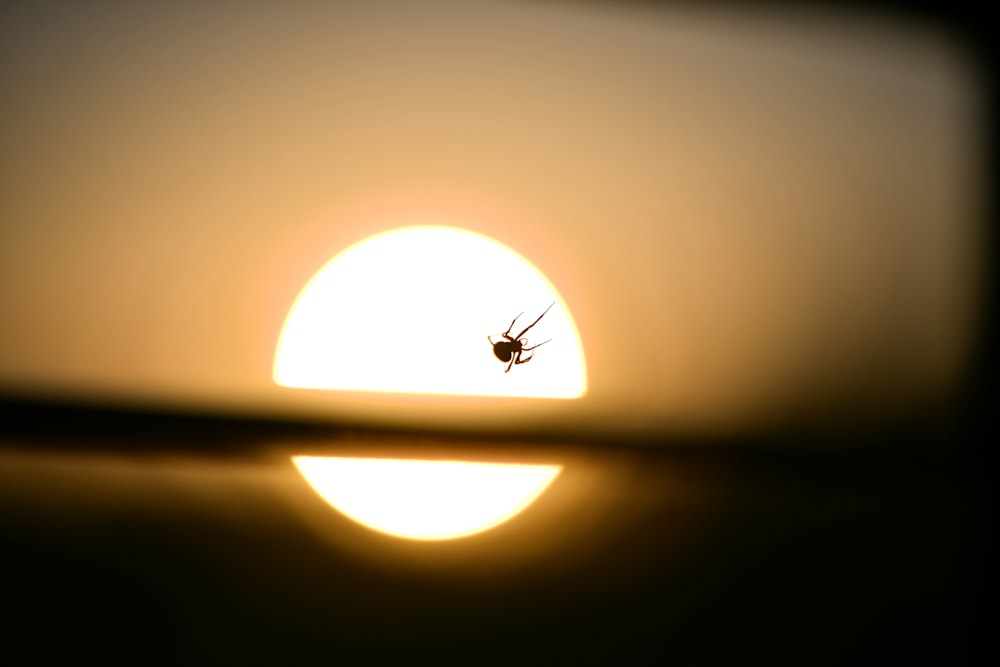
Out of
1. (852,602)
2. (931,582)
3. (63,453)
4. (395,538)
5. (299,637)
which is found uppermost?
(395,538)

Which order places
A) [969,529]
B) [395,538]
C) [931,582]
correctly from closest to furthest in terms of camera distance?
[969,529] < [931,582] < [395,538]

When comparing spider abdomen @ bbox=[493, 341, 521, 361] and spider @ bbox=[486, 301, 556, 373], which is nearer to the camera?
spider @ bbox=[486, 301, 556, 373]

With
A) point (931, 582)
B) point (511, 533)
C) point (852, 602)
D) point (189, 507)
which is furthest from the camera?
point (511, 533)

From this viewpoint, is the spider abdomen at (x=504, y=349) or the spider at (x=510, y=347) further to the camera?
the spider abdomen at (x=504, y=349)

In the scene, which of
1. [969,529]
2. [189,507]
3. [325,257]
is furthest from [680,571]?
[969,529]

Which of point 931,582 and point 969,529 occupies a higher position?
point 931,582

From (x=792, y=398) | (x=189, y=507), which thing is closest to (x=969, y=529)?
(x=792, y=398)

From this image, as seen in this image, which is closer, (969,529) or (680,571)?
(969,529)

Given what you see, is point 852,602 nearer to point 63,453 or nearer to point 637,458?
point 637,458

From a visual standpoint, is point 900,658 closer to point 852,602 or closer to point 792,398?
point 852,602
